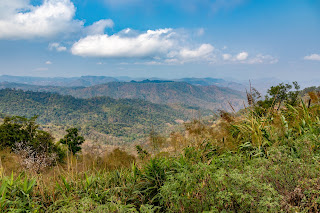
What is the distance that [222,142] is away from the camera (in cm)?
413

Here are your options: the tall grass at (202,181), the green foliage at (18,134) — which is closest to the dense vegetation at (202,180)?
the tall grass at (202,181)

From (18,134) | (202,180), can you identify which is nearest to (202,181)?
(202,180)

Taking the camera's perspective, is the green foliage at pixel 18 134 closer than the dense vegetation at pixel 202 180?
No

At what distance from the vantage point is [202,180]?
7.64 feet

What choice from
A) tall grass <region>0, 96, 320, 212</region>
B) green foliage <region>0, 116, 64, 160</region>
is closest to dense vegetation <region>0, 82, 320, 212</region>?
tall grass <region>0, 96, 320, 212</region>

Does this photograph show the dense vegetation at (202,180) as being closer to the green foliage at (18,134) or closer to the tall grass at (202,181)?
the tall grass at (202,181)

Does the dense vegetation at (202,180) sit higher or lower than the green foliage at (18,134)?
higher

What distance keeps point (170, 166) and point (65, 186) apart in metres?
1.67

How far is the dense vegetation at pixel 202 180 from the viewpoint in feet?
5.66

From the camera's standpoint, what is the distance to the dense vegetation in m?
1.72

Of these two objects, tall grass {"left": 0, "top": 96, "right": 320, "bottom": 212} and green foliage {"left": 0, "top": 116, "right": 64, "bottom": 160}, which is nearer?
tall grass {"left": 0, "top": 96, "right": 320, "bottom": 212}

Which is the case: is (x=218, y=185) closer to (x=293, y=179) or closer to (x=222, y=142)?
(x=293, y=179)

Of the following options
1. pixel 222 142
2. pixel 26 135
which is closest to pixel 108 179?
pixel 222 142

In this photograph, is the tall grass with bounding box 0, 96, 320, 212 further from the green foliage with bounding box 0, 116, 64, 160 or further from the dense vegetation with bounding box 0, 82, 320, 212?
the green foliage with bounding box 0, 116, 64, 160
